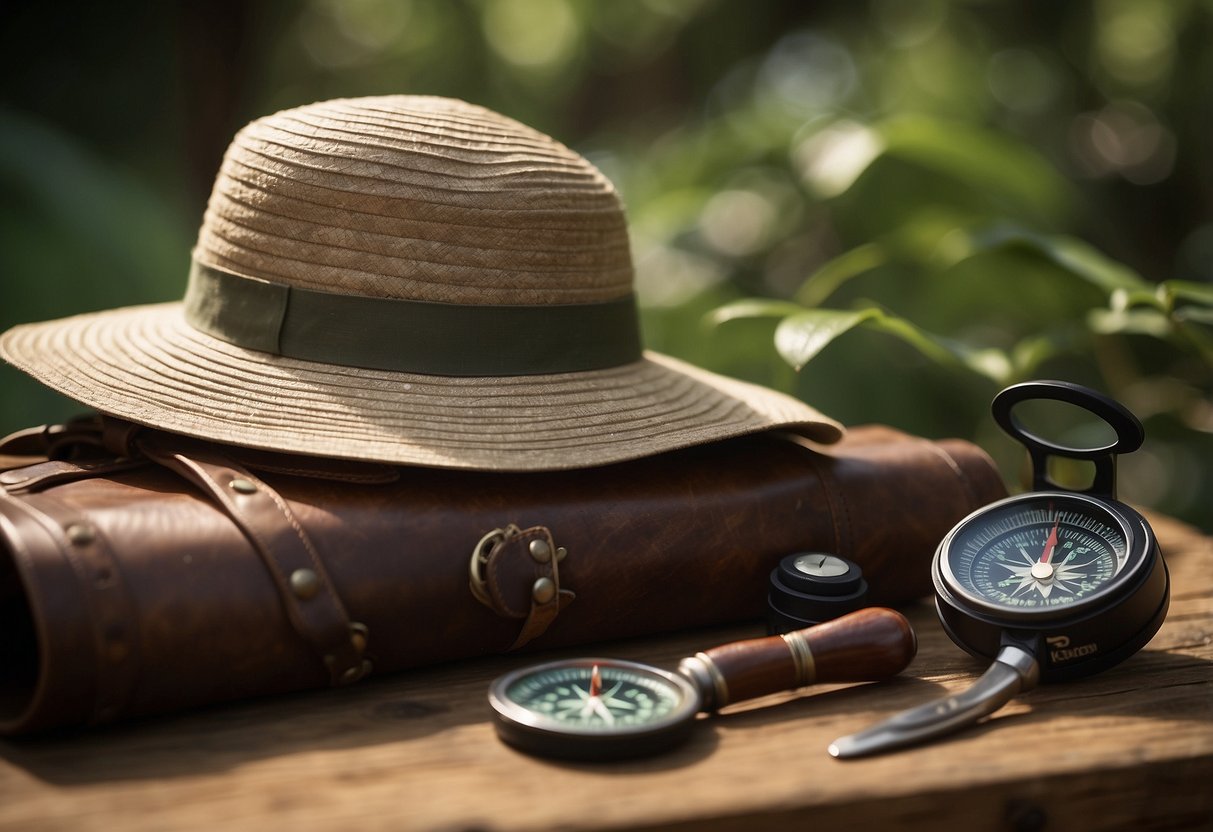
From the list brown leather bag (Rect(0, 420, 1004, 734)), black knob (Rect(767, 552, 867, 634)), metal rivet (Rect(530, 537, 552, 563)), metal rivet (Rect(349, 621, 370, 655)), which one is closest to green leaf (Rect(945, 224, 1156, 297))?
brown leather bag (Rect(0, 420, 1004, 734))

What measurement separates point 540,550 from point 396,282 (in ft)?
1.24

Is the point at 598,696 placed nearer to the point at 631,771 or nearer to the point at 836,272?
the point at 631,771

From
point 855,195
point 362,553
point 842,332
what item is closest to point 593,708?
point 362,553

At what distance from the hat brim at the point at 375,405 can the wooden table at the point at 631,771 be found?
282 millimetres

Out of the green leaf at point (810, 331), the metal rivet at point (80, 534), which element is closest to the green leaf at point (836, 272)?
the green leaf at point (810, 331)

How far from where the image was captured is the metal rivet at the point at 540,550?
132 cm

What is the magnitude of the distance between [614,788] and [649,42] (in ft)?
18.0

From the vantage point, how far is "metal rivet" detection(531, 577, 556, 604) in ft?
4.28

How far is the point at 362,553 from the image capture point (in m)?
1.25

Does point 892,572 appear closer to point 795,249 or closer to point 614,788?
point 614,788

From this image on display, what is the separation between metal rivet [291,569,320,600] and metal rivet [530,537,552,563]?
0.25 metres

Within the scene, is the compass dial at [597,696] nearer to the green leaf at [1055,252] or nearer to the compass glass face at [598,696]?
the compass glass face at [598,696]

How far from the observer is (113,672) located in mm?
1099

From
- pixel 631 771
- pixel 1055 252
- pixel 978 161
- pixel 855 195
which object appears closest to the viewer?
pixel 631 771
